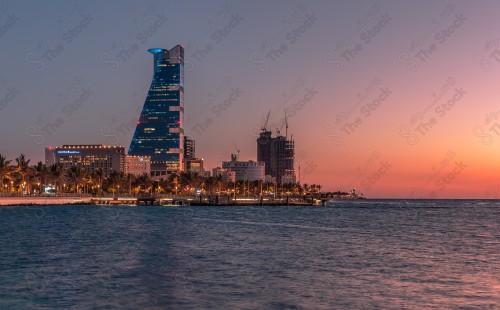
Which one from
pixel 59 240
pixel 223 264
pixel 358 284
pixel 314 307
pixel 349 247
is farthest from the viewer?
pixel 59 240

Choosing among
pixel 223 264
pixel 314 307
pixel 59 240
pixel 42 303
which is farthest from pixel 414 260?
pixel 59 240

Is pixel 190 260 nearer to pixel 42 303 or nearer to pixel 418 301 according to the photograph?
pixel 42 303

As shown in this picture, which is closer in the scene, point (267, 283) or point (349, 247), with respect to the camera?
point (267, 283)

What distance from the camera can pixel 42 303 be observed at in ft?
121

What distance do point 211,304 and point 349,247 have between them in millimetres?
40001

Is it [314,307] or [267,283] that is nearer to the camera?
[314,307]

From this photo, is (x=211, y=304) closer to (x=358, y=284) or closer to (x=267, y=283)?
(x=267, y=283)

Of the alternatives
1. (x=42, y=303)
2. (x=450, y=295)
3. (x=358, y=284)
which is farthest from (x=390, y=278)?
(x=42, y=303)

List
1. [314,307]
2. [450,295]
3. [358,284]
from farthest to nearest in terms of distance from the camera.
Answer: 1. [358,284]
2. [450,295]
3. [314,307]

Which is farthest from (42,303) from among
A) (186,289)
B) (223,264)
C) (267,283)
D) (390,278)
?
(390,278)

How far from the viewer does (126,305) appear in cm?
3631

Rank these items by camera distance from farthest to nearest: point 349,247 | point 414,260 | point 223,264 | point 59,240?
point 59,240
point 349,247
point 414,260
point 223,264

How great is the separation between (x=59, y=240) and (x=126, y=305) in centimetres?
4944

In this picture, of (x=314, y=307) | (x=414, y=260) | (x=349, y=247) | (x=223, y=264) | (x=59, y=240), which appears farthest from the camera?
(x=59, y=240)
